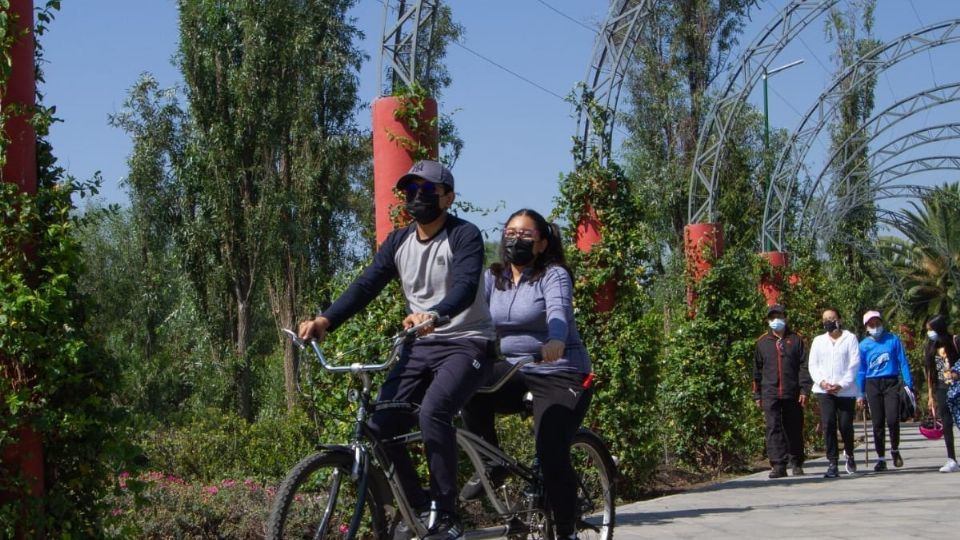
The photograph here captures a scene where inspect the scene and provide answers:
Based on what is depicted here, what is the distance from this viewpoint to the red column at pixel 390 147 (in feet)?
27.5

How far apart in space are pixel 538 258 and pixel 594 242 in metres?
5.25

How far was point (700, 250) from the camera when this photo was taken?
16938 mm

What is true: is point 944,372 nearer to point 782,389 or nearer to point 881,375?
point 881,375

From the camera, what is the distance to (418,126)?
8430 mm

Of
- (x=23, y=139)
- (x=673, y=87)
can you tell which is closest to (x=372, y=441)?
(x=23, y=139)

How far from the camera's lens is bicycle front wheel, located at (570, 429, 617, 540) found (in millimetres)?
6602

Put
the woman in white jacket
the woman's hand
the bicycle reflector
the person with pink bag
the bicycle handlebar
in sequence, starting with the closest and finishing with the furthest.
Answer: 1. the bicycle handlebar
2. the woman's hand
3. the person with pink bag
4. the woman in white jacket
5. the bicycle reflector

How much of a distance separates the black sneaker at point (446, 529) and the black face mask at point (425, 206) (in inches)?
51.2

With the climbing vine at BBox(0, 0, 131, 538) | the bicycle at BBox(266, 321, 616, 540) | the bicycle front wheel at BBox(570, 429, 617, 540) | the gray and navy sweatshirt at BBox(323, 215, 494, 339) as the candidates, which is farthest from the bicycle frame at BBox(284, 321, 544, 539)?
the bicycle front wheel at BBox(570, 429, 617, 540)

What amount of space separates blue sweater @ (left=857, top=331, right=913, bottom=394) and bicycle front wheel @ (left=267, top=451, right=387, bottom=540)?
1064 centimetres

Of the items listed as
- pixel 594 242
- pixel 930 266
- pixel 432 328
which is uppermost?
pixel 930 266

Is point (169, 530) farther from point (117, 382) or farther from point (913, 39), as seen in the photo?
point (913, 39)

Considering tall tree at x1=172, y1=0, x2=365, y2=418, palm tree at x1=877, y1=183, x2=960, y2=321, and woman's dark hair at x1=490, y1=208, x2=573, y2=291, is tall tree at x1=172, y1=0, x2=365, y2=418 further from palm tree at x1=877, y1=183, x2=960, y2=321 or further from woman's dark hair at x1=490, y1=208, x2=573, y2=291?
palm tree at x1=877, y1=183, x2=960, y2=321

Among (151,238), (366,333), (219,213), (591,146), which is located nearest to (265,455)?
(591,146)
